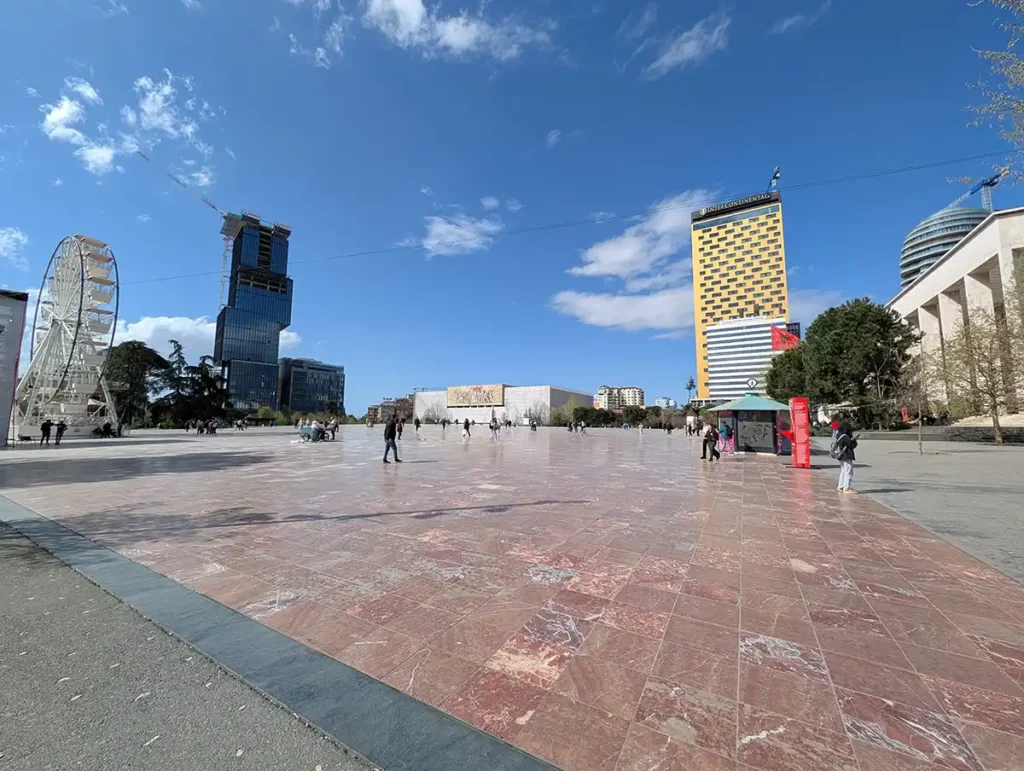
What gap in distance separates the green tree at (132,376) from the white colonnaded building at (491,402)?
2636 inches

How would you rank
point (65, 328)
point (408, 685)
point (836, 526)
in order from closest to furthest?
1. point (408, 685)
2. point (836, 526)
3. point (65, 328)

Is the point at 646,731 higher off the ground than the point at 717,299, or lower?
lower

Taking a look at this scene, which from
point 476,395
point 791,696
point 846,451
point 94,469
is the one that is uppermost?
point 476,395

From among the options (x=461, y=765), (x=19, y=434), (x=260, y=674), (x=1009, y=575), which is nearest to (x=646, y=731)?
(x=461, y=765)

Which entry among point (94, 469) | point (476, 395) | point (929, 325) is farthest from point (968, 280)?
point (476, 395)

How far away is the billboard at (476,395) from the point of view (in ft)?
403

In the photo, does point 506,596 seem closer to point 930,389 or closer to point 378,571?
point 378,571

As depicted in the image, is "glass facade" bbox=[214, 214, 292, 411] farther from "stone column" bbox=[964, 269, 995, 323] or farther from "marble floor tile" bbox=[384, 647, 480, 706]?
"stone column" bbox=[964, 269, 995, 323]

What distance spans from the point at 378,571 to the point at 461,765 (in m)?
2.68

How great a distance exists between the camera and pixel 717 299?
116188mm

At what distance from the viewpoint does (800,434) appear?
13.5 metres

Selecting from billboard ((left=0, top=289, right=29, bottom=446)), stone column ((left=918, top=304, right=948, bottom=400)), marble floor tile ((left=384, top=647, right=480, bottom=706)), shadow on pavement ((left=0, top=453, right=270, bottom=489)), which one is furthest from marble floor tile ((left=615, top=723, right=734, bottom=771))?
stone column ((left=918, top=304, right=948, bottom=400))

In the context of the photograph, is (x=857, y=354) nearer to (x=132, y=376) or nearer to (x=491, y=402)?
(x=132, y=376)

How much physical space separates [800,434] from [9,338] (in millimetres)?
32848
